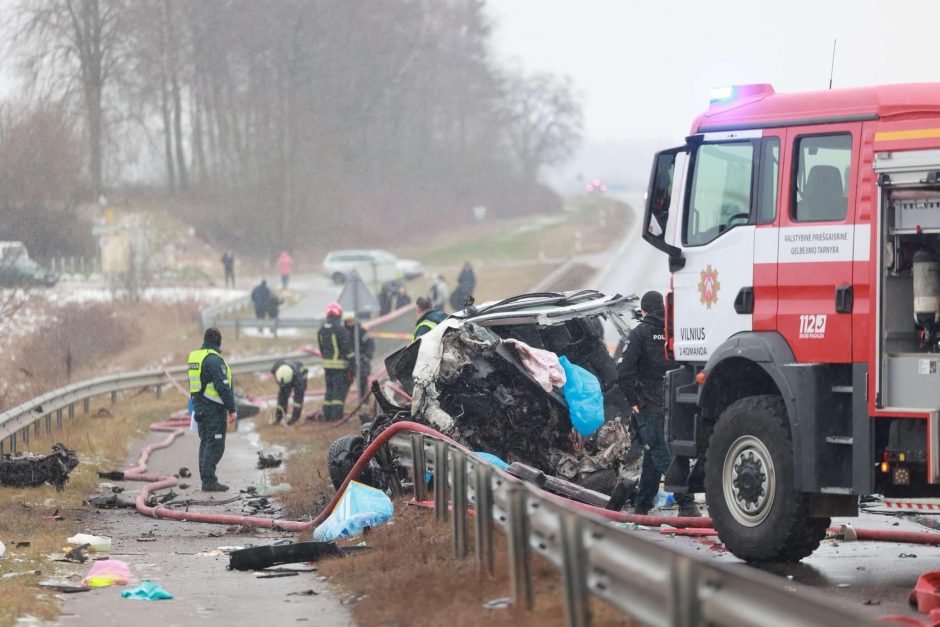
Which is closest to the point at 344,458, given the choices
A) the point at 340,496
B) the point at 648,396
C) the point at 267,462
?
the point at 340,496

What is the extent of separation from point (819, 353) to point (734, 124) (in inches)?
71.5

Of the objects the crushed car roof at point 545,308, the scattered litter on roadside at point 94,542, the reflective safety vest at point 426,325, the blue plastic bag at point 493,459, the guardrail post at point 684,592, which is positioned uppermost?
the crushed car roof at point 545,308

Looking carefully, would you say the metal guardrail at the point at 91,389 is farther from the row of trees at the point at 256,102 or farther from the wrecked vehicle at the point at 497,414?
the row of trees at the point at 256,102

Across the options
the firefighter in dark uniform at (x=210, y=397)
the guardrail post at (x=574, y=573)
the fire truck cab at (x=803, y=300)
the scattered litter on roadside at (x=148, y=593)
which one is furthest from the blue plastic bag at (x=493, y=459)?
the guardrail post at (x=574, y=573)

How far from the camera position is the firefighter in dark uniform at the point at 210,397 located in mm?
16859

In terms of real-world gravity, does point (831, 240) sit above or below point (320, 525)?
above

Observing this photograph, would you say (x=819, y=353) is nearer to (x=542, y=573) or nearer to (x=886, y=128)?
(x=886, y=128)

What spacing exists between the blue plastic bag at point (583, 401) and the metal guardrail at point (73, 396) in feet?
22.1

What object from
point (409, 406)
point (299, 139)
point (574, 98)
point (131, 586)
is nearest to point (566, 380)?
point (409, 406)

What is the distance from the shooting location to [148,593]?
961 cm

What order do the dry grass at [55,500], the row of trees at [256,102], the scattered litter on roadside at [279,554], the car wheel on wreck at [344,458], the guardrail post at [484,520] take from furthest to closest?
the row of trees at [256,102]
the car wheel on wreck at [344,458]
the scattered litter on roadside at [279,554]
the dry grass at [55,500]
the guardrail post at [484,520]

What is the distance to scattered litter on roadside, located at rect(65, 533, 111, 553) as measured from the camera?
11.9 metres

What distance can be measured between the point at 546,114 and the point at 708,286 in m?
96.7

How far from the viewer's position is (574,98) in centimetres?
10619
